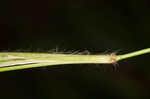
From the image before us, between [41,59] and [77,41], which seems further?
[77,41]

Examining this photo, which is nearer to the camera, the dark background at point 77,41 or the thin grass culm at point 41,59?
the thin grass culm at point 41,59

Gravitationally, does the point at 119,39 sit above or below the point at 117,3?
below

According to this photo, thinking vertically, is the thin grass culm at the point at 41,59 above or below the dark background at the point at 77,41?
below

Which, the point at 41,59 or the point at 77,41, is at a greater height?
the point at 77,41

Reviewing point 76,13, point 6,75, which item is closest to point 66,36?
point 76,13

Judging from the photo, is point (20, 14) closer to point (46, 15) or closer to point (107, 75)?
point (46, 15)

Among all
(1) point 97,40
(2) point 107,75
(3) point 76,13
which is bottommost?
(2) point 107,75

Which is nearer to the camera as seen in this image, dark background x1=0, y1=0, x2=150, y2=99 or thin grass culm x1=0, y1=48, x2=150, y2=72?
thin grass culm x1=0, y1=48, x2=150, y2=72

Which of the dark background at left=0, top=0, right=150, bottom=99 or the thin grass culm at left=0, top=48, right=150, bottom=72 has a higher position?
the dark background at left=0, top=0, right=150, bottom=99
